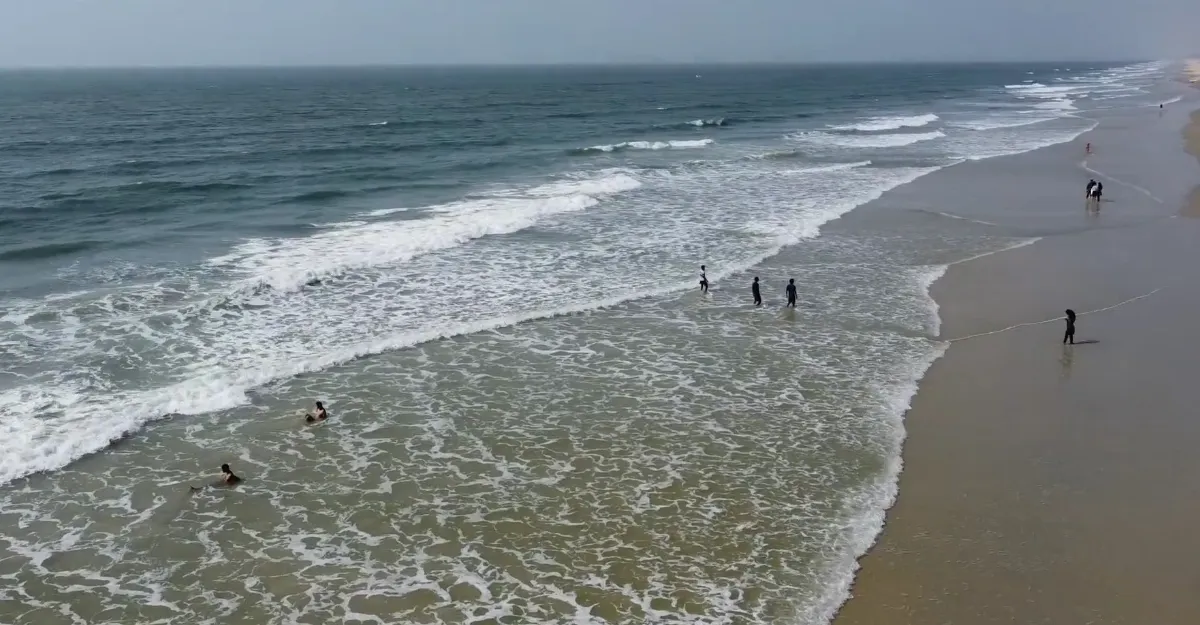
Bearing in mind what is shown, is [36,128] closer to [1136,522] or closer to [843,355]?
[843,355]

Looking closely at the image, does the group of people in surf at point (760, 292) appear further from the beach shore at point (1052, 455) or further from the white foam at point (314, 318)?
the beach shore at point (1052, 455)

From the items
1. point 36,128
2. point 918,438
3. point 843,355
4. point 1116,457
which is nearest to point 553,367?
point 843,355

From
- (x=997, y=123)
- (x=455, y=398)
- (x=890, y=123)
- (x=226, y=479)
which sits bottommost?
(x=226, y=479)

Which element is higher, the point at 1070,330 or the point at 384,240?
the point at 384,240

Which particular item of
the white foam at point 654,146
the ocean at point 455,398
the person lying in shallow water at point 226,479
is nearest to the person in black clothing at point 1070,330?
the ocean at point 455,398

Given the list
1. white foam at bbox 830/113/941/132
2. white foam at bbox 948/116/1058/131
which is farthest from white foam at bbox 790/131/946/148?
white foam at bbox 948/116/1058/131

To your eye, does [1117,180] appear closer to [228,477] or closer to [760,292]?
[760,292]

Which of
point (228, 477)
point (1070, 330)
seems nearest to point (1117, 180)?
point (1070, 330)
